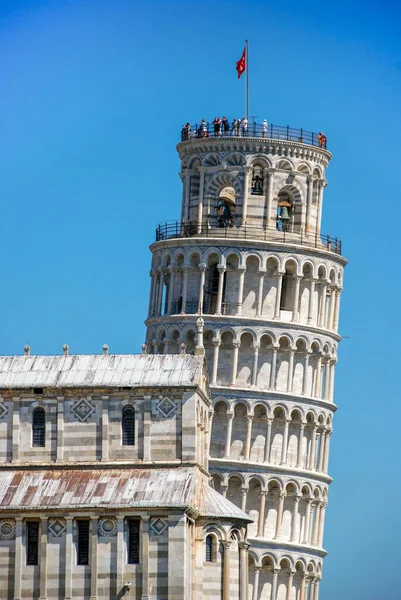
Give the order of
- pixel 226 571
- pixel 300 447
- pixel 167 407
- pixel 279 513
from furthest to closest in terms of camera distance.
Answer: pixel 300 447 → pixel 279 513 → pixel 167 407 → pixel 226 571

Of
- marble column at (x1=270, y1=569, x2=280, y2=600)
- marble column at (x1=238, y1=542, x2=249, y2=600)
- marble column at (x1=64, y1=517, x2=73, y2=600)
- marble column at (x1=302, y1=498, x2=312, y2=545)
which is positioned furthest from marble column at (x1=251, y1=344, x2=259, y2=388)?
marble column at (x1=64, y1=517, x2=73, y2=600)

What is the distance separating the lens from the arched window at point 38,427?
155 m

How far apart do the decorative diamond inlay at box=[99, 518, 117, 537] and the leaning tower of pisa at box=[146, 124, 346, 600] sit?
39101 mm

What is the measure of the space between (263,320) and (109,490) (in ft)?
138

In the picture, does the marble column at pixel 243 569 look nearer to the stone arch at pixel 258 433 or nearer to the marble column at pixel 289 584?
the stone arch at pixel 258 433

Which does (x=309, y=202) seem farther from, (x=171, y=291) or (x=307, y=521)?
(x=307, y=521)

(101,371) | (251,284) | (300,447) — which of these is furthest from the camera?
(300,447)

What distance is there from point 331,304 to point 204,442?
40.5 metres

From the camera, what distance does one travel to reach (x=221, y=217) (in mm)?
196375

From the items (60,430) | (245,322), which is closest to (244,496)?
(245,322)

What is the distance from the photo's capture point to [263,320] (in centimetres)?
19075

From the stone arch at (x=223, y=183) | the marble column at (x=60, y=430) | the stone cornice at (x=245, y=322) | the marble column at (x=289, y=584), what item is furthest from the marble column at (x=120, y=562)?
the stone arch at (x=223, y=183)

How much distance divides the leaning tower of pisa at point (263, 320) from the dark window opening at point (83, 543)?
38610 mm

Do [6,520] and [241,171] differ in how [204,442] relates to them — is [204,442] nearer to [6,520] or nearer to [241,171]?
[6,520]
